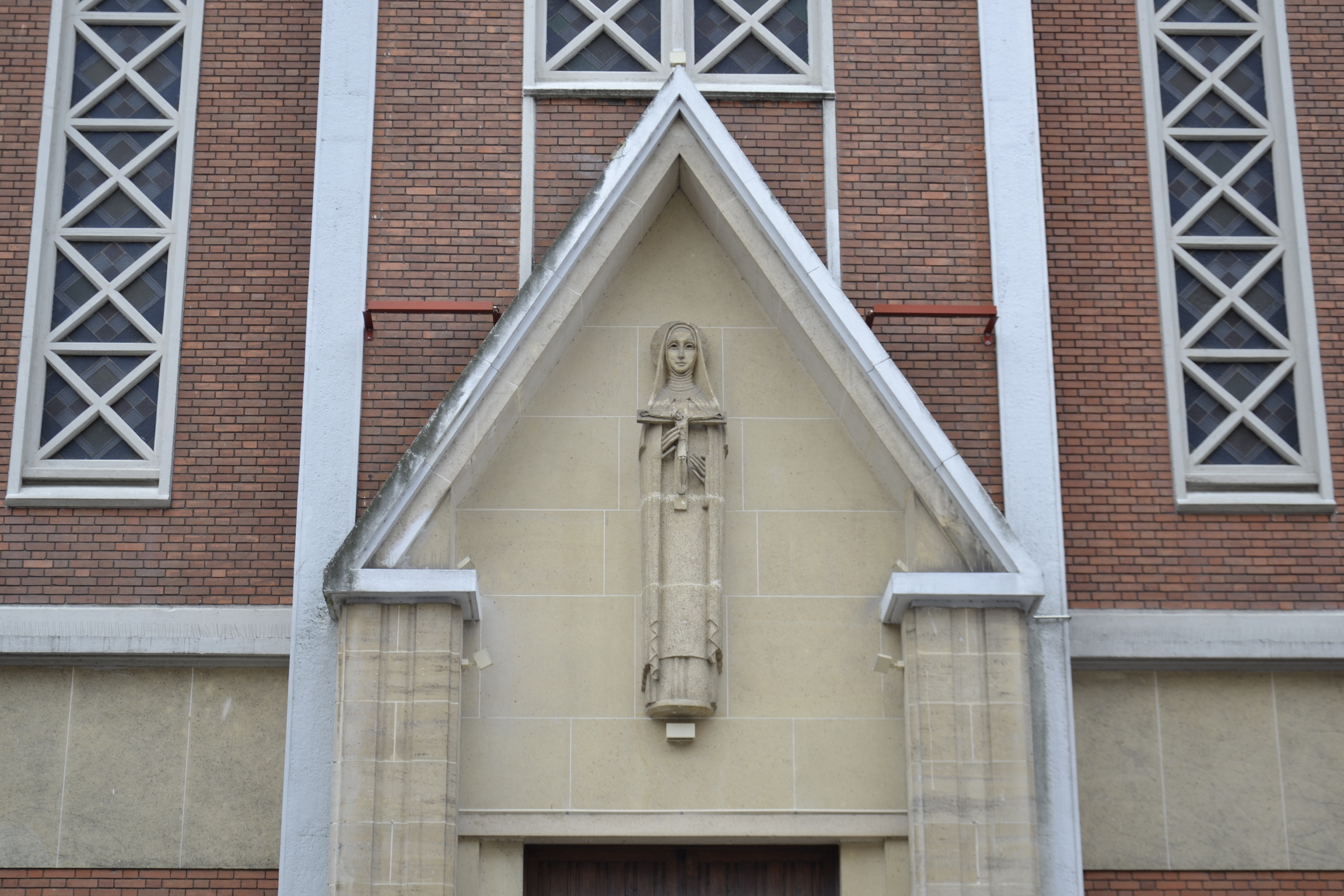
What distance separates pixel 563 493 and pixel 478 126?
3.13m

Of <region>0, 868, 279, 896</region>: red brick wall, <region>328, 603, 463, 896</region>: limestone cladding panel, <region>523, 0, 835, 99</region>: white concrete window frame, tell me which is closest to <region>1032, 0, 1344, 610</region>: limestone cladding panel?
<region>523, 0, 835, 99</region>: white concrete window frame

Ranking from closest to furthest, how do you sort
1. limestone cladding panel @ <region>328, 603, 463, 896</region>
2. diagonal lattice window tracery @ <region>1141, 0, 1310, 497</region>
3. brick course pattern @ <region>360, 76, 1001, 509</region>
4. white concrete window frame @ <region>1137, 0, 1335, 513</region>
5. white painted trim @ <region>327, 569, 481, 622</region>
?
limestone cladding panel @ <region>328, 603, 463, 896</region>
white painted trim @ <region>327, 569, 481, 622</region>
brick course pattern @ <region>360, 76, 1001, 509</region>
white concrete window frame @ <region>1137, 0, 1335, 513</region>
diagonal lattice window tracery @ <region>1141, 0, 1310, 497</region>

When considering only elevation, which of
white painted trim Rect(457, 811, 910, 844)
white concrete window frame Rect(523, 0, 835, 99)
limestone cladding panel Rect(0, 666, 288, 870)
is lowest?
white painted trim Rect(457, 811, 910, 844)

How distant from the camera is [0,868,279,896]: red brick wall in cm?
1227

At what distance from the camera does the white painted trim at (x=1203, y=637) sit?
12617 mm

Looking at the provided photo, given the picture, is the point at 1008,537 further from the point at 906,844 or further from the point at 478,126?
the point at 478,126

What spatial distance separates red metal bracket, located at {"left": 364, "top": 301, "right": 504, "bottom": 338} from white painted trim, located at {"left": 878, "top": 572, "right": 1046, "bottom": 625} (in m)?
3.63

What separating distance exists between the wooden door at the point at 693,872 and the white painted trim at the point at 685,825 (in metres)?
0.40

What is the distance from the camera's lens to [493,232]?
13.2 m

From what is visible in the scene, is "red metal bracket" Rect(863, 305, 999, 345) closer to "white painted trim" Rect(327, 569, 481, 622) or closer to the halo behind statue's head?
the halo behind statue's head

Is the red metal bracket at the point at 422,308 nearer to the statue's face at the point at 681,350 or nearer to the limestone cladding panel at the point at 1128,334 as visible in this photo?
the statue's face at the point at 681,350

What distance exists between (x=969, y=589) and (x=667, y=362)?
2697 millimetres

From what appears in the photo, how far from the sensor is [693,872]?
12.2 meters

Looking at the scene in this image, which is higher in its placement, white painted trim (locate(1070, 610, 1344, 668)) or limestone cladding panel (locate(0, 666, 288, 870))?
white painted trim (locate(1070, 610, 1344, 668))
